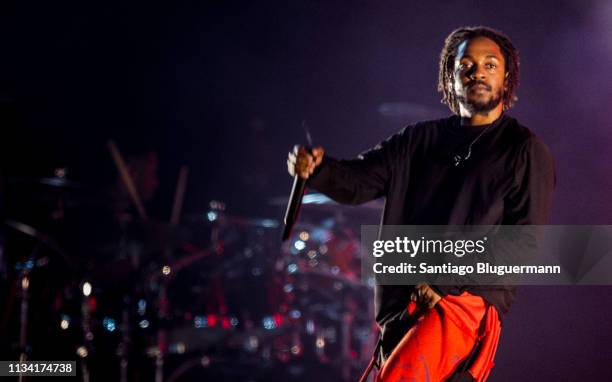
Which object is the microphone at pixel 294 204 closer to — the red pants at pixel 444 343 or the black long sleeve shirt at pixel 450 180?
the black long sleeve shirt at pixel 450 180

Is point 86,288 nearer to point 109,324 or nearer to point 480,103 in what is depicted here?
point 109,324

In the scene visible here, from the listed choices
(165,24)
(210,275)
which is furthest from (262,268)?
(165,24)

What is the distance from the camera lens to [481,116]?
116 inches

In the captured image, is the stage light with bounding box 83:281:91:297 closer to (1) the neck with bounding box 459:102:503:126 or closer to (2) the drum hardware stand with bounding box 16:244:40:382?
(2) the drum hardware stand with bounding box 16:244:40:382

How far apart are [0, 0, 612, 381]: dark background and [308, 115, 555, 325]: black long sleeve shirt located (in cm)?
142

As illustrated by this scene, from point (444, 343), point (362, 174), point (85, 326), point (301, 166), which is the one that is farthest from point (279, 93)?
point (444, 343)

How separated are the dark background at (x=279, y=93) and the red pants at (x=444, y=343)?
4.64 feet

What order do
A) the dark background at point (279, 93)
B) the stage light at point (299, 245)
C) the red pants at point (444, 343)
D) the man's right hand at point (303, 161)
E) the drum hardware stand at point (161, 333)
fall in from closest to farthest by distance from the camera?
the red pants at point (444, 343)
the man's right hand at point (303, 161)
the dark background at point (279, 93)
the drum hardware stand at point (161, 333)
the stage light at point (299, 245)

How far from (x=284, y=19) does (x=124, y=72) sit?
2.09 meters

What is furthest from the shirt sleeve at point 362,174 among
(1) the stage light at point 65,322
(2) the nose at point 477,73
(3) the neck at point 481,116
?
(1) the stage light at point 65,322

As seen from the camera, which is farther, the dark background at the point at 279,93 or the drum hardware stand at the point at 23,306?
the drum hardware stand at the point at 23,306

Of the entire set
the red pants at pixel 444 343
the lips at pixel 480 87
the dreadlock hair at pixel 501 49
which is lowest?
the red pants at pixel 444 343

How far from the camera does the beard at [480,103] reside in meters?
2.91

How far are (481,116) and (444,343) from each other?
962 millimetres
